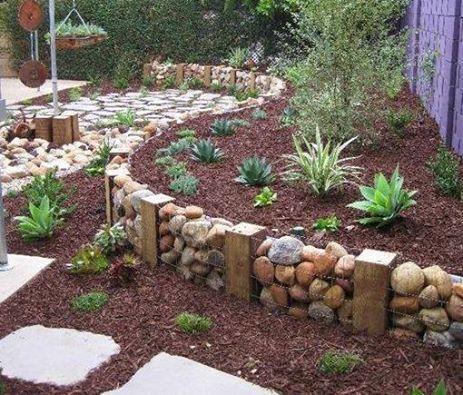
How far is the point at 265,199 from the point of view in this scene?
14.6ft

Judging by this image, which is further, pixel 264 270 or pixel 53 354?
pixel 264 270

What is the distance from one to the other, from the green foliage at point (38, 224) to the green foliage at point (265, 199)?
1408 millimetres

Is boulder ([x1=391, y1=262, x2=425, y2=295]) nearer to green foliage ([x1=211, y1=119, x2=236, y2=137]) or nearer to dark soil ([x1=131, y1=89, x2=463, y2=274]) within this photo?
dark soil ([x1=131, y1=89, x2=463, y2=274])

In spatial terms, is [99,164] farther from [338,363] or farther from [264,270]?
[338,363]

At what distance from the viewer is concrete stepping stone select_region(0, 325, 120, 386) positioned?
296 cm

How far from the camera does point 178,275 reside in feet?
13.1

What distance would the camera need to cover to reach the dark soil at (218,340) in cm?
285

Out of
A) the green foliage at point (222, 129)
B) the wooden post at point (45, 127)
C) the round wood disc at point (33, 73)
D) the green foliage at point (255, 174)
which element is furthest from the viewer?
the round wood disc at point (33, 73)

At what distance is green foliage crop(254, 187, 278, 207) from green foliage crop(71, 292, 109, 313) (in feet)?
3.95

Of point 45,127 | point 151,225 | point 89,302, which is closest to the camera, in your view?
point 89,302

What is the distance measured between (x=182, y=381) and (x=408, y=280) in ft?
3.59

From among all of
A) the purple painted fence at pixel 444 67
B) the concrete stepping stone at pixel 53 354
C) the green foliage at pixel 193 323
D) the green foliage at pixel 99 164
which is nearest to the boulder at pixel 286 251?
the green foliage at pixel 193 323

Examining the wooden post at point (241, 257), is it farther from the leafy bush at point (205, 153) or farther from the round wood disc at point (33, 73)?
the round wood disc at point (33, 73)

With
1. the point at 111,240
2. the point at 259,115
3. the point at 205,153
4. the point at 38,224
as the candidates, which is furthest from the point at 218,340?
the point at 259,115
